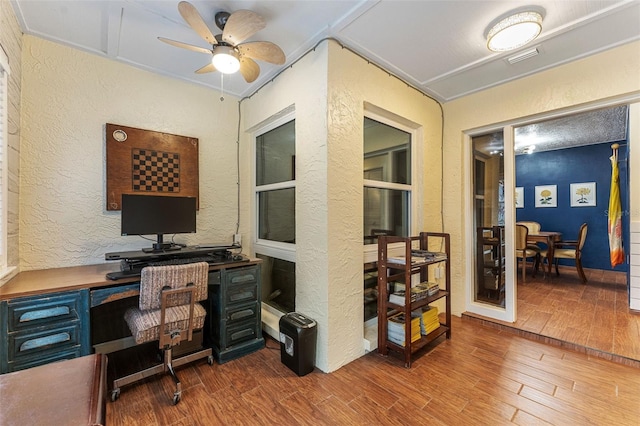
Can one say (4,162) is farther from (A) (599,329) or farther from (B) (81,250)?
(A) (599,329)

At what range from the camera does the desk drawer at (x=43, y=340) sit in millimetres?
1519

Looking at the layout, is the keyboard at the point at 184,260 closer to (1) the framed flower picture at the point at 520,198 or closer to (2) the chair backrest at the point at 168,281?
(2) the chair backrest at the point at 168,281

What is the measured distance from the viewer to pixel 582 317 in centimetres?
300

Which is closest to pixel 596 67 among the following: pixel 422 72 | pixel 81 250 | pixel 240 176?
pixel 422 72

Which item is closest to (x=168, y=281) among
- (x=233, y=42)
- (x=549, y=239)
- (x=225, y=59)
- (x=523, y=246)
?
(x=225, y=59)

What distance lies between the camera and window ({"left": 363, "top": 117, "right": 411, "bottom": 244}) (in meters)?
2.62

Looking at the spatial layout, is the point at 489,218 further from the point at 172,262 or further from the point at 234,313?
the point at 172,262

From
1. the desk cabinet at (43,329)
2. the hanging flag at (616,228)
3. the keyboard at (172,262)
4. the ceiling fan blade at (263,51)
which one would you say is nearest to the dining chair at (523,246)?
the hanging flag at (616,228)

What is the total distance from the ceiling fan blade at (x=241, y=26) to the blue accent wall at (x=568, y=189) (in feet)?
21.2

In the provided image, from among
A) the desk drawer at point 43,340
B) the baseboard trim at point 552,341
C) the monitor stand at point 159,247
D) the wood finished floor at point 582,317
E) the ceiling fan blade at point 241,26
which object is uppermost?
the ceiling fan blade at point 241,26

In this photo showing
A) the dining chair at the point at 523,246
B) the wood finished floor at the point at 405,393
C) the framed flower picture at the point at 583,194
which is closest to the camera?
the wood finished floor at the point at 405,393

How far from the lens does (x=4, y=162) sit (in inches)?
68.8

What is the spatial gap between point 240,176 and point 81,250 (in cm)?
161

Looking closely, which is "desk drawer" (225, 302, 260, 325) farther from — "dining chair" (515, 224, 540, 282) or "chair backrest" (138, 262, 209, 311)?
"dining chair" (515, 224, 540, 282)
